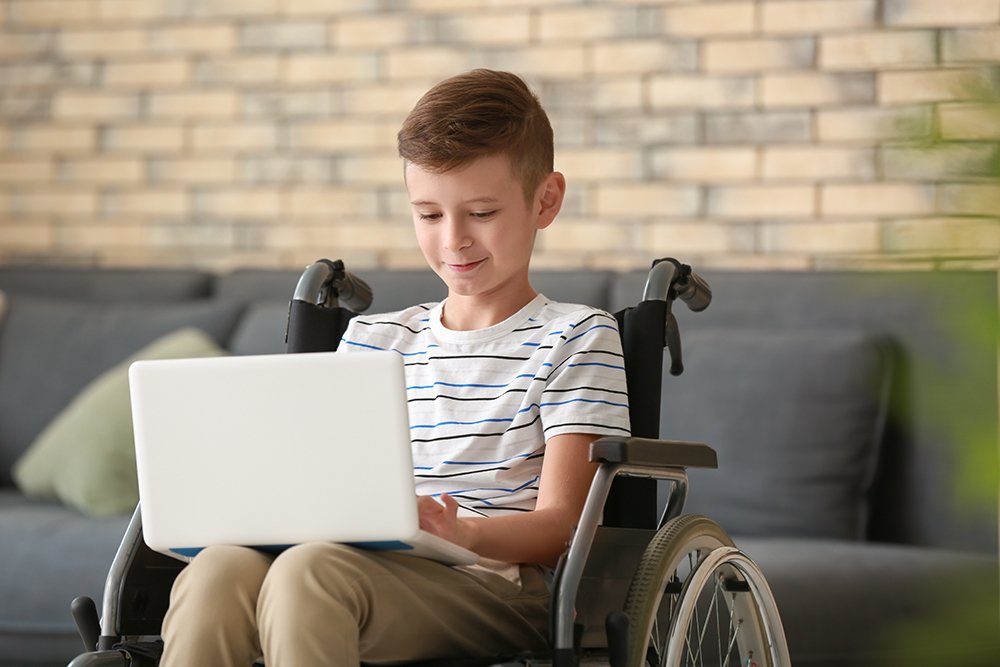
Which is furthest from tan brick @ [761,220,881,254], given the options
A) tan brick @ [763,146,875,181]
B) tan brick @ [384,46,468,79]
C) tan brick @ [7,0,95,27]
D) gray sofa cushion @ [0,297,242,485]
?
tan brick @ [7,0,95,27]

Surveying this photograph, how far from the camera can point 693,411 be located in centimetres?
269

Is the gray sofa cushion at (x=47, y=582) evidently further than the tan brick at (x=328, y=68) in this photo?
No

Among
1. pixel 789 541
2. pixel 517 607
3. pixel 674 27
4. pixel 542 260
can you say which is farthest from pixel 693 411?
pixel 517 607

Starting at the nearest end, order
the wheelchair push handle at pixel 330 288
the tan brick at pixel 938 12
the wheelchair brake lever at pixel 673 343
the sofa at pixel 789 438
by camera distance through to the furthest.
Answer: the wheelchair brake lever at pixel 673 343, the wheelchair push handle at pixel 330 288, the sofa at pixel 789 438, the tan brick at pixel 938 12

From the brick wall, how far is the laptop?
180 cm

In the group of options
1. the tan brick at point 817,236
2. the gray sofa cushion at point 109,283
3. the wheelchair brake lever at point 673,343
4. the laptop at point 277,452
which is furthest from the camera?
the gray sofa cushion at point 109,283

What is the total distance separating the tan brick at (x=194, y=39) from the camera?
357cm

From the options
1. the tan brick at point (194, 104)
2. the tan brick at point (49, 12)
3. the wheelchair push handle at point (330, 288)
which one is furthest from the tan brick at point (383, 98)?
the wheelchair push handle at point (330, 288)

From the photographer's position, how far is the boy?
1.30 m

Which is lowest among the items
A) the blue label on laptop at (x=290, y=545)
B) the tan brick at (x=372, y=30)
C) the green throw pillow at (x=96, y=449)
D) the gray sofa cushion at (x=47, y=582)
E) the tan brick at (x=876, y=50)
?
the gray sofa cushion at (x=47, y=582)

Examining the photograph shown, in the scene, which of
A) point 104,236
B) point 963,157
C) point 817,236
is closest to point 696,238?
point 817,236

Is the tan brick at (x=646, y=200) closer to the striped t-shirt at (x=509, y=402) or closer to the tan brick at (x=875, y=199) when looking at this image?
the tan brick at (x=875, y=199)

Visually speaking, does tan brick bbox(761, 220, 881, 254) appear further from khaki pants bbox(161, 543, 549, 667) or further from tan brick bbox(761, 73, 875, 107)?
khaki pants bbox(161, 543, 549, 667)

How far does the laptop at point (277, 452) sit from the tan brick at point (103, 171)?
2.47 m
